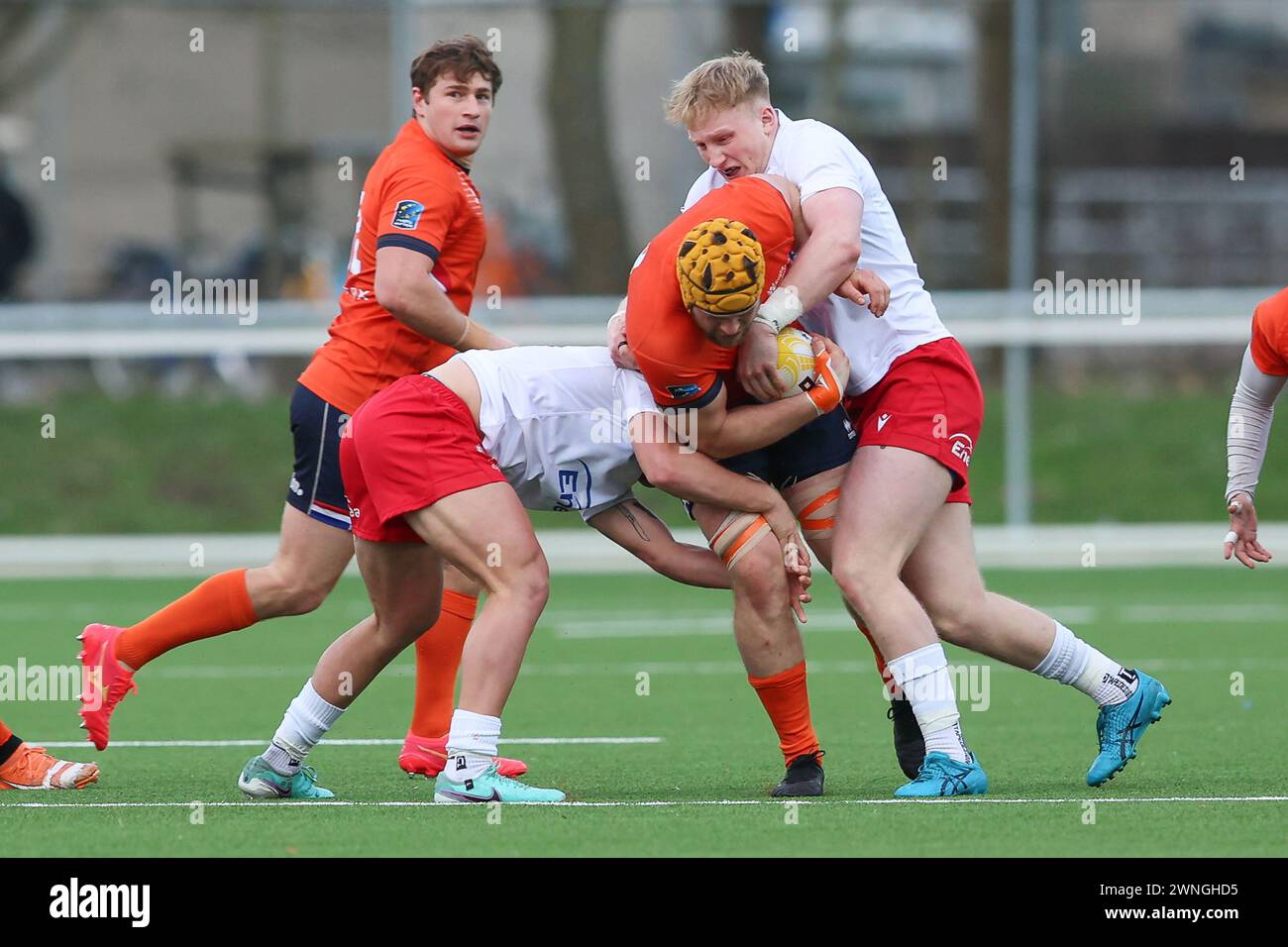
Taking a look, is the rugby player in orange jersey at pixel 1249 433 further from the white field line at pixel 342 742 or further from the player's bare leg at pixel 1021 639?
the white field line at pixel 342 742

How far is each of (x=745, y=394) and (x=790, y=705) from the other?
909mm

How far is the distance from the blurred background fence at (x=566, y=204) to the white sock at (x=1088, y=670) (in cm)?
982

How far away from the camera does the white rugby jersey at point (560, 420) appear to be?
599cm

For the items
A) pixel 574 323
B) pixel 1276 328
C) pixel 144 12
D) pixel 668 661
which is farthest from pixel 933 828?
pixel 144 12

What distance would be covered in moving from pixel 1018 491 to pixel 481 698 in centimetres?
1101

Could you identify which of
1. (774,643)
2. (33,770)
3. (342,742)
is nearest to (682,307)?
(774,643)

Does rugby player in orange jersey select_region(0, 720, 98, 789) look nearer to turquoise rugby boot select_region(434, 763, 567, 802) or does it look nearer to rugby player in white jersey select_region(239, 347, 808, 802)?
rugby player in white jersey select_region(239, 347, 808, 802)

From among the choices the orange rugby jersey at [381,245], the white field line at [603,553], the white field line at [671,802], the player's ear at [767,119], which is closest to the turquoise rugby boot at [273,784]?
the white field line at [671,802]

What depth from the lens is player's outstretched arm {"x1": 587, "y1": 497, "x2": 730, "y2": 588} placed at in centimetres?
613

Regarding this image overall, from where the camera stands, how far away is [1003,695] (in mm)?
8867

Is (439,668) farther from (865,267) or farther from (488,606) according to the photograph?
(865,267)

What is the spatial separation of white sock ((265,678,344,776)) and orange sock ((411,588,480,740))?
2.30 feet

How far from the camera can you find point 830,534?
6.25 metres
